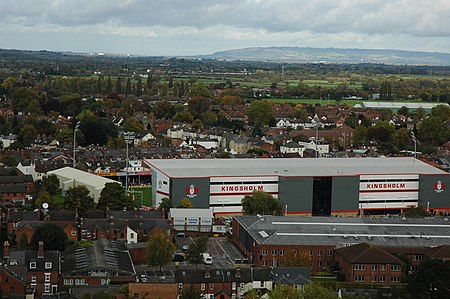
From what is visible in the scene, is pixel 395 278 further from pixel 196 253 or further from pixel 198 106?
Result: pixel 198 106

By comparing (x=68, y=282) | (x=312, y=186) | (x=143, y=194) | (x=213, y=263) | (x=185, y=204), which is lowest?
(x=143, y=194)

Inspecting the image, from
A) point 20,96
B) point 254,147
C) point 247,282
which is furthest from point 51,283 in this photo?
point 20,96

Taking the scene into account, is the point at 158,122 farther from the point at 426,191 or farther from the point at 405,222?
the point at 405,222

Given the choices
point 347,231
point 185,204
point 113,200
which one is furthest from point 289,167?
point 347,231

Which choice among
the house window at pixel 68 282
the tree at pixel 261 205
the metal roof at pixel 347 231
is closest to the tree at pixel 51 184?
the tree at pixel 261 205

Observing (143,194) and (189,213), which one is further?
(143,194)

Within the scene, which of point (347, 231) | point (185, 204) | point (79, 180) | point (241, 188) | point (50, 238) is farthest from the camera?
point (79, 180)

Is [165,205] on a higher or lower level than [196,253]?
lower

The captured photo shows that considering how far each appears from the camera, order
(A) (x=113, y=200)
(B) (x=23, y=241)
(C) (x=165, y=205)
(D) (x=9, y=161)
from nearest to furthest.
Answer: (B) (x=23, y=241) < (A) (x=113, y=200) < (C) (x=165, y=205) < (D) (x=9, y=161)
